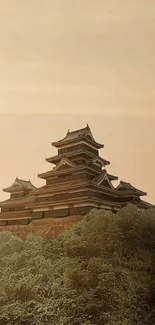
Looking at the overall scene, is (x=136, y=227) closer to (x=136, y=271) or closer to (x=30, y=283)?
(x=136, y=271)

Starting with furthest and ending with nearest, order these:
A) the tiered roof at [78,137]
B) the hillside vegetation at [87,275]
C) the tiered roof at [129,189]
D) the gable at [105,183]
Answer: the tiered roof at [129,189] → the tiered roof at [78,137] → the gable at [105,183] → the hillside vegetation at [87,275]

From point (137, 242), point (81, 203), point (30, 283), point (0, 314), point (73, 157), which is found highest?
point (73, 157)

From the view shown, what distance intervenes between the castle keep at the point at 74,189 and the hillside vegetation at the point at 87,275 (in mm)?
1197

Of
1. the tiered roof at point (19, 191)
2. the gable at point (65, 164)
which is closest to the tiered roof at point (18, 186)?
the tiered roof at point (19, 191)

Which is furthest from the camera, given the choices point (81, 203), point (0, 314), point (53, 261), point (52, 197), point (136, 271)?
point (52, 197)

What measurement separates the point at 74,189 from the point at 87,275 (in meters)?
4.07

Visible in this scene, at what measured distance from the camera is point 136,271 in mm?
9789

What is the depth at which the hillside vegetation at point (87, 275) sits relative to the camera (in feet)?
27.9

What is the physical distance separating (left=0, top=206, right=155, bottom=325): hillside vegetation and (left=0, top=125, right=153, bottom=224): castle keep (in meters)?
1.20

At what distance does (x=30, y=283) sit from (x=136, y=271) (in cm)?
336

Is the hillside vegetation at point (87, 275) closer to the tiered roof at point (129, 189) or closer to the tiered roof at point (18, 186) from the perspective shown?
the tiered roof at point (129, 189)

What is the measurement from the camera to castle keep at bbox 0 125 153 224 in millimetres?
12336

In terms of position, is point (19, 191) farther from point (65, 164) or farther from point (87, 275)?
point (87, 275)

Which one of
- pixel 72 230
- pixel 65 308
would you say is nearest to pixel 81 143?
pixel 72 230
